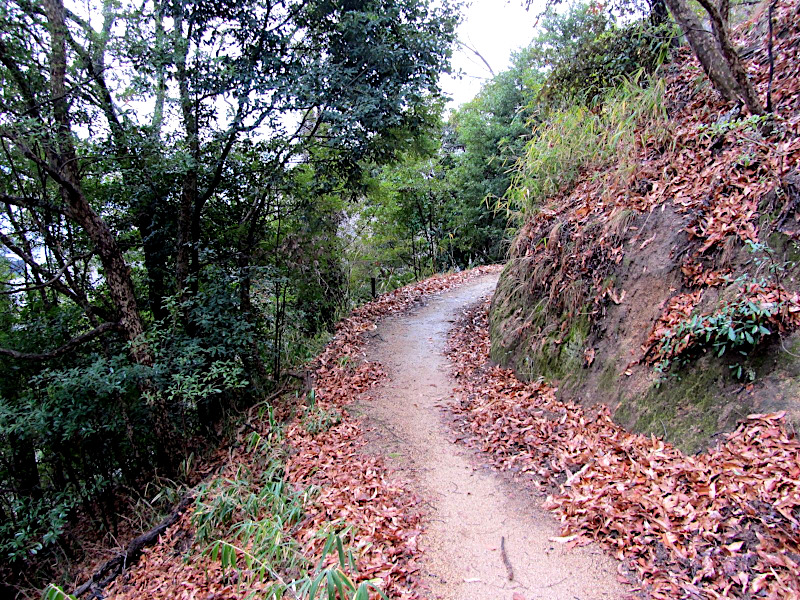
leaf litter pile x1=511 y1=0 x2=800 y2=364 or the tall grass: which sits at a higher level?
the tall grass

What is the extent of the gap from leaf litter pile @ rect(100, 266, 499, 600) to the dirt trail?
211mm

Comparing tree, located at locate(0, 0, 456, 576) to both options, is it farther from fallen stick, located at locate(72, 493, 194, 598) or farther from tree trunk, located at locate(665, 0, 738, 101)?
tree trunk, located at locate(665, 0, 738, 101)

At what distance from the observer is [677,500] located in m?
3.01

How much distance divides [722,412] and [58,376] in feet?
22.3

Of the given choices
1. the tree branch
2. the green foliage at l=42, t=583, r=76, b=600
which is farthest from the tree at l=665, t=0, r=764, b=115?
the tree branch

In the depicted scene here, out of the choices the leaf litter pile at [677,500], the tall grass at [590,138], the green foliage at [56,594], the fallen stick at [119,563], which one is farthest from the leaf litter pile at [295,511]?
the tall grass at [590,138]

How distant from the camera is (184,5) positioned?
6.64 metres

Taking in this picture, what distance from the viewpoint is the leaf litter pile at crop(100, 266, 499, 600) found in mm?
3490

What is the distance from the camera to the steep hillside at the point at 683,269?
11.0ft

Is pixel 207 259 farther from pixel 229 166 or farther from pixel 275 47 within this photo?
pixel 275 47

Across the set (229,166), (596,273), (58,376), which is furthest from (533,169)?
(58,376)

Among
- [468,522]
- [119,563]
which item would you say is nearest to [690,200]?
[468,522]

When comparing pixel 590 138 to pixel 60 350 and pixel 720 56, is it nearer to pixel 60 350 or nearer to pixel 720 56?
pixel 720 56

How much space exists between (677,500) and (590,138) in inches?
204
